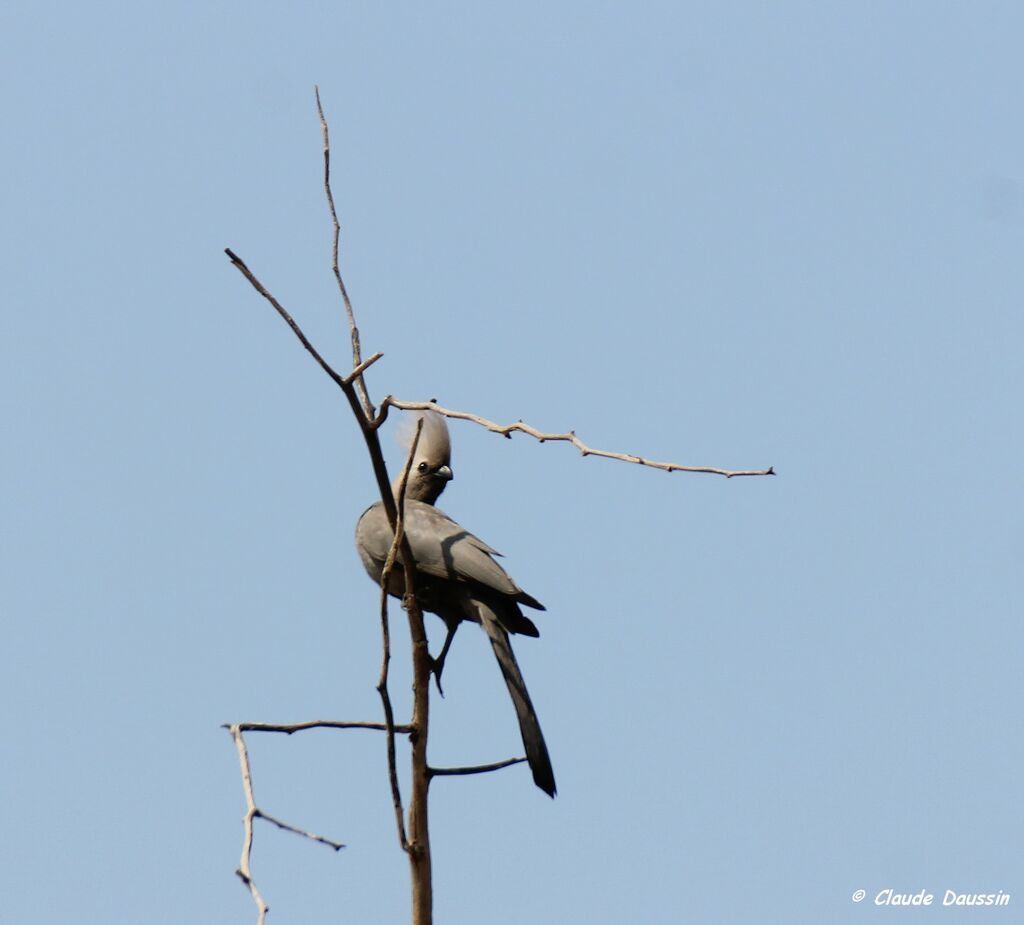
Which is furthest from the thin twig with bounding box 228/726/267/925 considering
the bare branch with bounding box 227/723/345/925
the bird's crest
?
the bird's crest

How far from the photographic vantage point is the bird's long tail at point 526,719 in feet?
15.7

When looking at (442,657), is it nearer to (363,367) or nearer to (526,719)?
(526,719)

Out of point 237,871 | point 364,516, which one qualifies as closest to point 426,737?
point 237,871

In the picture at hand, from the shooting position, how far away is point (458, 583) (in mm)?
5496

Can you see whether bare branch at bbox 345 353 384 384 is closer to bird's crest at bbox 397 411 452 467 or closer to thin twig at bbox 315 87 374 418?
thin twig at bbox 315 87 374 418

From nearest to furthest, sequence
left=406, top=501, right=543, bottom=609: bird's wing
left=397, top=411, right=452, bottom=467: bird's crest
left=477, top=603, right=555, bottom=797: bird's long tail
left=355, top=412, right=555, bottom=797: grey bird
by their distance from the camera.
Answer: left=477, top=603, right=555, bottom=797: bird's long tail
left=355, top=412, right=555, bottom=797: grey bird
left=406, top=501, right=543, bottom=609: bird's wing
left=397, top=411, right=452, bottom=467: bird's crest

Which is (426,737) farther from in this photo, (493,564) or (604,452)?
(493,564)

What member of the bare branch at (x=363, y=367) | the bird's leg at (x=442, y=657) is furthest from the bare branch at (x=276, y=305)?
the bird's leg at (x=442, y=657)

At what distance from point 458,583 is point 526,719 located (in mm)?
776

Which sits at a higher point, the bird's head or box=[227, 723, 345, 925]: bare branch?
the bird's head

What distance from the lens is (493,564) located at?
17.9ft

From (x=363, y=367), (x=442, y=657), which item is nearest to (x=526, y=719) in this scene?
(x=442, y=657)

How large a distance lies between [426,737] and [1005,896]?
2987 mm

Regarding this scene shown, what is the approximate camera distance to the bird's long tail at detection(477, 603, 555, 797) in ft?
15.7
